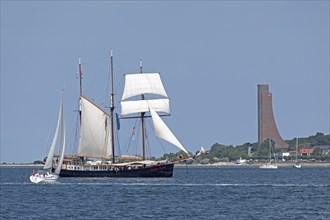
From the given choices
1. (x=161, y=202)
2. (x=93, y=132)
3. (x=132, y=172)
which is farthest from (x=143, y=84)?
(x=161, y=202)

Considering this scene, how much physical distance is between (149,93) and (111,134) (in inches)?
257

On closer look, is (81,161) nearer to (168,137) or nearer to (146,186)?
(168,137)

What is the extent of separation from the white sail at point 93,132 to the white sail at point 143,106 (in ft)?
11.3

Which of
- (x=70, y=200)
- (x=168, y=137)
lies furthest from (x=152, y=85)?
(x=70, y=200)

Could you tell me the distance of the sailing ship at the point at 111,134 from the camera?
434 ft

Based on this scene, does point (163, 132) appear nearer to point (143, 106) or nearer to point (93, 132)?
point (143, 106)

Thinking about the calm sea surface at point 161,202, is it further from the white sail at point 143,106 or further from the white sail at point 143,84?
the white sail at point 143,106

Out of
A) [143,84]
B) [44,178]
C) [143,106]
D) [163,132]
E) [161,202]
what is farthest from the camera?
[143,106]

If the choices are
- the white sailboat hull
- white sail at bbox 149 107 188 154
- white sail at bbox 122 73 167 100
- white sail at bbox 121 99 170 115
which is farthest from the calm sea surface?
white sail at bbox 121 99 170 115

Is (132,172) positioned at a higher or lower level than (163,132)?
lower

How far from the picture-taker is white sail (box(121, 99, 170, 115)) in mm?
136625

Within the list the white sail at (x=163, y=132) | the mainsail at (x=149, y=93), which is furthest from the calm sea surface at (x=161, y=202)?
the mainsail at (x=149, y=93)

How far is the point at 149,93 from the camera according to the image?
136 meters

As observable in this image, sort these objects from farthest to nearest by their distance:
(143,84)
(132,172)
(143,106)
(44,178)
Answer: (143,106)
(143,84)
(132,172)
(44,178)
